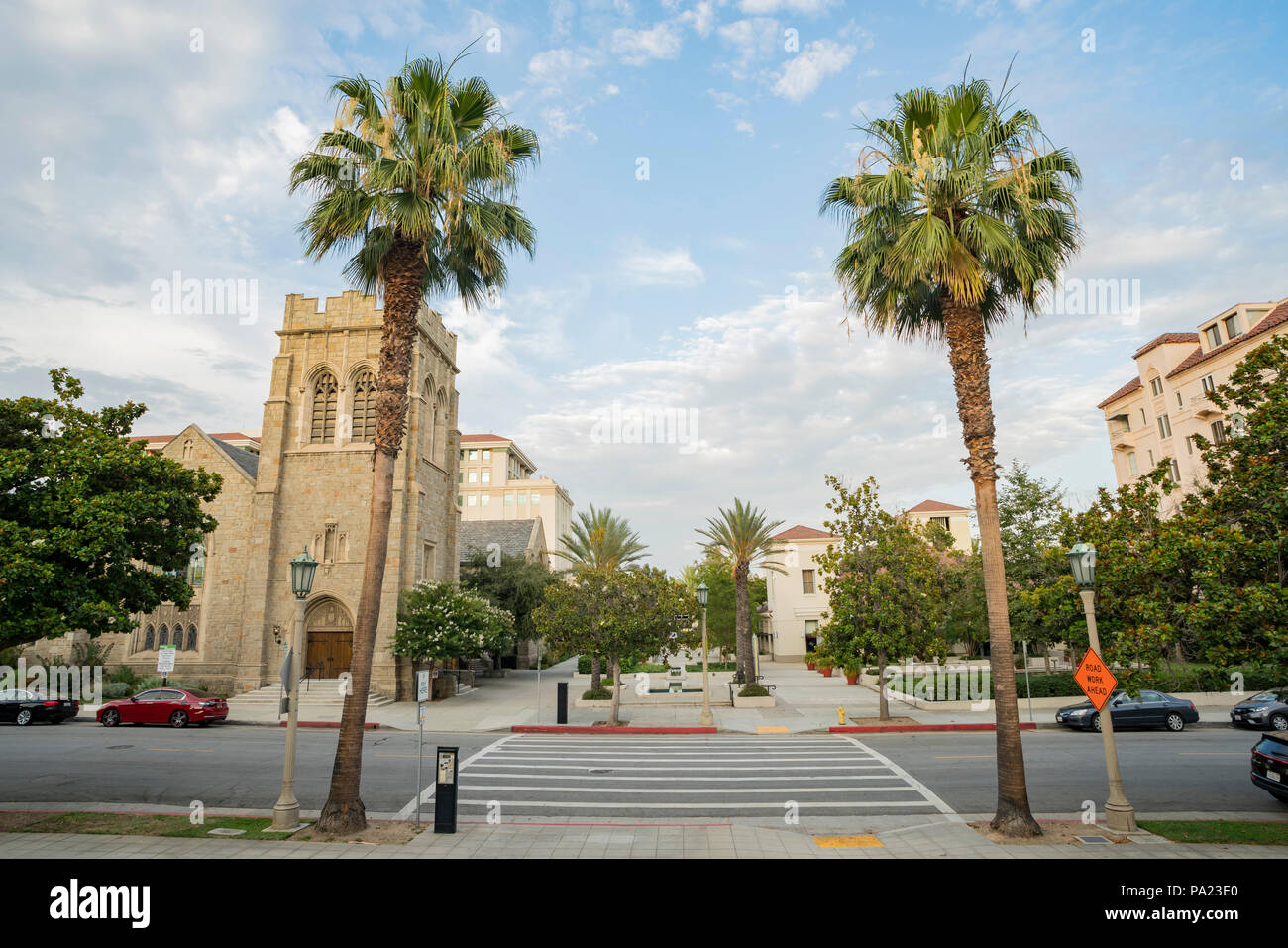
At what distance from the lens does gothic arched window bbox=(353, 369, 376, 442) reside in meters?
34.6

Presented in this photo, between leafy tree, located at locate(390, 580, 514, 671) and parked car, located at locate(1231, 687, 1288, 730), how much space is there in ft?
91.6

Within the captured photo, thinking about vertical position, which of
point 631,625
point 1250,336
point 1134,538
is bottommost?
point 631,625

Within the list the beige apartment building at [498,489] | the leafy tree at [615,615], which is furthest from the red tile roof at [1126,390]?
the beige apartment building at [498,489]

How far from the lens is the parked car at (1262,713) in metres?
21.2

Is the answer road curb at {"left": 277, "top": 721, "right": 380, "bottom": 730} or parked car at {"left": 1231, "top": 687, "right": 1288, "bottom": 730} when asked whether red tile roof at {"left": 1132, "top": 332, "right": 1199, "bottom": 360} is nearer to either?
parked car at {"left": 1231, "top": 687, "right": 1288, "bottom": 730}

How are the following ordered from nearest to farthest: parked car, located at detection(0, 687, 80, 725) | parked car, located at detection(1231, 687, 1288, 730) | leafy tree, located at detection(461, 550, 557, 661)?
parked car, located at detection(1231, 687, 1288, 730) → parked car, located at detection(0, 687, 80, 725) → leafy tree, located at detection(461, 550, 557, 661)

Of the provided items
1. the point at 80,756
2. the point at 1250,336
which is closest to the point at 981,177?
the point at 80,756

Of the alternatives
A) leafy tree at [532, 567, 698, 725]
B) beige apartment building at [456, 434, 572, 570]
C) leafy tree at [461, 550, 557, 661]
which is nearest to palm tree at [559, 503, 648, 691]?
leafy tree at [461, 550, 557, 661]

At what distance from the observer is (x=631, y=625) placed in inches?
956

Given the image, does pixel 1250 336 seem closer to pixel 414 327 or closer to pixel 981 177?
pixel 981 177

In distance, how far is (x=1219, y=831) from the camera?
34.6 ft

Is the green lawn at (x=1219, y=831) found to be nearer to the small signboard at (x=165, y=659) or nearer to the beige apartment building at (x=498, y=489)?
the small signboard at (x=165, y=659)

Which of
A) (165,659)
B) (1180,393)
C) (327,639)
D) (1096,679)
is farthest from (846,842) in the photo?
(1180,393)

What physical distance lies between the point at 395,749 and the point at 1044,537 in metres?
31.7
